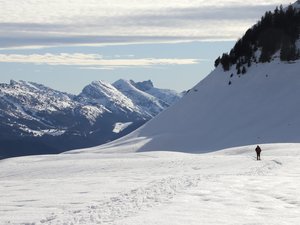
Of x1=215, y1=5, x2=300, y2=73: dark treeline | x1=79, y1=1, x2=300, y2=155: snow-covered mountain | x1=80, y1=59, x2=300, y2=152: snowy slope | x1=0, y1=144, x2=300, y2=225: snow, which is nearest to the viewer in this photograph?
x1=0, y1=144, x2=300, y2=225: snow

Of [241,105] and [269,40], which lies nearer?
[241,105]

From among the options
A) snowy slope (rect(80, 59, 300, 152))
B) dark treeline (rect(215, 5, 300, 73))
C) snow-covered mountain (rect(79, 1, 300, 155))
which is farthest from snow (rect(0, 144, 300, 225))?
dark treeline (rect(215, 5, 300, 73))

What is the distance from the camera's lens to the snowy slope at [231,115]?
251ft

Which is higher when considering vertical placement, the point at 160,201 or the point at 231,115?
the point at 231,115

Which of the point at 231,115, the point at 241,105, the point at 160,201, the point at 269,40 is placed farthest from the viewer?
the point at 269,40

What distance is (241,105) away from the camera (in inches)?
3538

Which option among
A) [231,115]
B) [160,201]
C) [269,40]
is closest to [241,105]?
[231,115]

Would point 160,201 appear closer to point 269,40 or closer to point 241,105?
point 241,105

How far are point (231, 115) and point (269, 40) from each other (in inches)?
725

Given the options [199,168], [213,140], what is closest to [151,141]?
[213,140]

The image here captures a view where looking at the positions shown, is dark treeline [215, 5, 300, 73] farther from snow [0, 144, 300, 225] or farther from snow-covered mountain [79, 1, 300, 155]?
snow [0, 144, 300, 225]

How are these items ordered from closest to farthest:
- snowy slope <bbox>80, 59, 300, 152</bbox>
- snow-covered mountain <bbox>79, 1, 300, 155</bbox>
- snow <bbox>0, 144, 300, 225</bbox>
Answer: snow <bbox>0, 144, 300, 225</bbox>, snowy slope <bbox>80, 59, 300, 152</bbox>, snow-covered mountain <bbox>79, 1, 300, 155</bbox>

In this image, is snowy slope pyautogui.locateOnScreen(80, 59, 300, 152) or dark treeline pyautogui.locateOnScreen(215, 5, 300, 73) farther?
dark treeline pyautogui.locateOnScreen(215, 5, 300, 73)

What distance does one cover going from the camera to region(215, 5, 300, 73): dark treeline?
94162 mm
